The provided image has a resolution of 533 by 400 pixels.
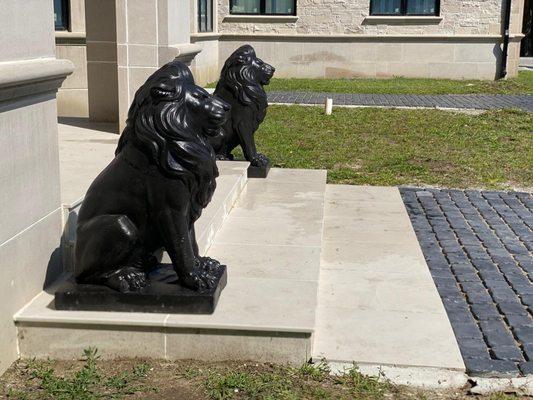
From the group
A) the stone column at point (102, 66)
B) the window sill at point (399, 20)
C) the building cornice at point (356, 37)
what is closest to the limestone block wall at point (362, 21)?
the window sill at point (399, 20)

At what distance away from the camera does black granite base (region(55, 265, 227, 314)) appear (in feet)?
14.8

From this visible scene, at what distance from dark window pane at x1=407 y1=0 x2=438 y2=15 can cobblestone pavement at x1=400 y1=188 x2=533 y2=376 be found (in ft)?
51.9

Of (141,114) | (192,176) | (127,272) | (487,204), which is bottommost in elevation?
(487,204)

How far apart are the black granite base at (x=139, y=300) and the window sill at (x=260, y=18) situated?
20.1 meters

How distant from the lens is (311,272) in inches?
215

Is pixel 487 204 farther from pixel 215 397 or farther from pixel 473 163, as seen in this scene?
pixel 215 397

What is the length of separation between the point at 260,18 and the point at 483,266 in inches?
730

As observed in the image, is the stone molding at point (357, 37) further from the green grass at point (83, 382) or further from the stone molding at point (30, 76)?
the green grass at point (83, 382)

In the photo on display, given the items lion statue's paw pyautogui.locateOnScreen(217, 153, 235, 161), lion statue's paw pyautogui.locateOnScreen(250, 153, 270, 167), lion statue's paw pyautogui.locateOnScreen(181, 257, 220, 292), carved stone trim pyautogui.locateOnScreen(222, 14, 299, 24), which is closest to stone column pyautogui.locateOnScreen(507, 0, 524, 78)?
carved stone trim pyautogui.locateOnScreen(222, 14, 299, 24)

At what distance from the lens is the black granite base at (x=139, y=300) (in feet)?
14.8

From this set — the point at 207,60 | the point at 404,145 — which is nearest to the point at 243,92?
the point at 404,145

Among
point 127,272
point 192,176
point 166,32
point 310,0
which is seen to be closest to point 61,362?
point 127,272

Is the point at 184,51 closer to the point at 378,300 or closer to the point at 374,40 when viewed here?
the point at 378,300

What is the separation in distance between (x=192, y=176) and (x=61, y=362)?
1322 mm
